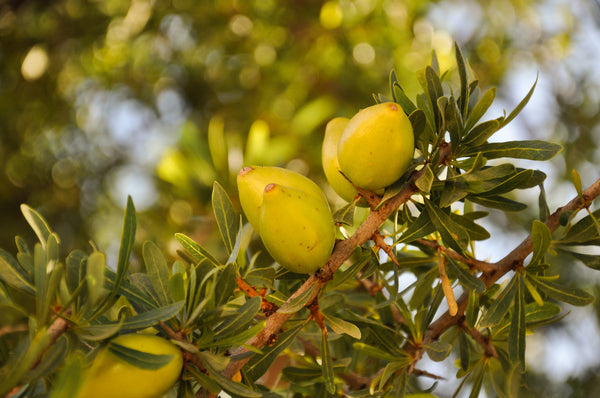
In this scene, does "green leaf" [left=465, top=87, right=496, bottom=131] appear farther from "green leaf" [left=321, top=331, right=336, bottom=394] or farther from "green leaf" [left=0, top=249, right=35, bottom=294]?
"green leaf" [left=0, top=249, right=35, bottom=294]

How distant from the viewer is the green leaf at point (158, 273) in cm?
54

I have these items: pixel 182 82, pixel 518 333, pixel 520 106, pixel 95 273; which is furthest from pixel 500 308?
pixel 182 82

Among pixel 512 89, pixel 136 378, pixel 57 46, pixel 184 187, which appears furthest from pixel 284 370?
pixel 512 89

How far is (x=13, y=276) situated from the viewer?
0.47 m

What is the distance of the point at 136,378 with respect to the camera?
453 millimetres

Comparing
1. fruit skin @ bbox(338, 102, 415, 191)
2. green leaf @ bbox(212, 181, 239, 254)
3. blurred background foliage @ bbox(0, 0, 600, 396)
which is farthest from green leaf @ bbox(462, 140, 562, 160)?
blurred background foliage @ bbox(0, 0, 600, 396)

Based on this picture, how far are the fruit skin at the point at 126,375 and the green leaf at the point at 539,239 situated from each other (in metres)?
0.43

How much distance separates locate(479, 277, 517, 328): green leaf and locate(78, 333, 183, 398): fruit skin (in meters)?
0.37

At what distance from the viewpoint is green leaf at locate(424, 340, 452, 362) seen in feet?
2.00

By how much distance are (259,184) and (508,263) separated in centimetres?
34

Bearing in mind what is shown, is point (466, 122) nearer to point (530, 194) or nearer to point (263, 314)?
point (263, 314)

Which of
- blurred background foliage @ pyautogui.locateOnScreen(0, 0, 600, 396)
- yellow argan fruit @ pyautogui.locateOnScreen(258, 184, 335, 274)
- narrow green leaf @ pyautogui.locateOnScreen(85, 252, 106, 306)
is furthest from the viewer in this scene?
blurred background foliage @ pyautogui.locateOnScreen(0, 0, 600, 396)

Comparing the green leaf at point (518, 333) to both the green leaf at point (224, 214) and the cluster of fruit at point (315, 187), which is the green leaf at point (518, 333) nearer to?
the cluster of fruit at point (315, 187)

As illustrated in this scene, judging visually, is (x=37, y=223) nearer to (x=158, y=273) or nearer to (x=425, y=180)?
(x=158, y=273)
